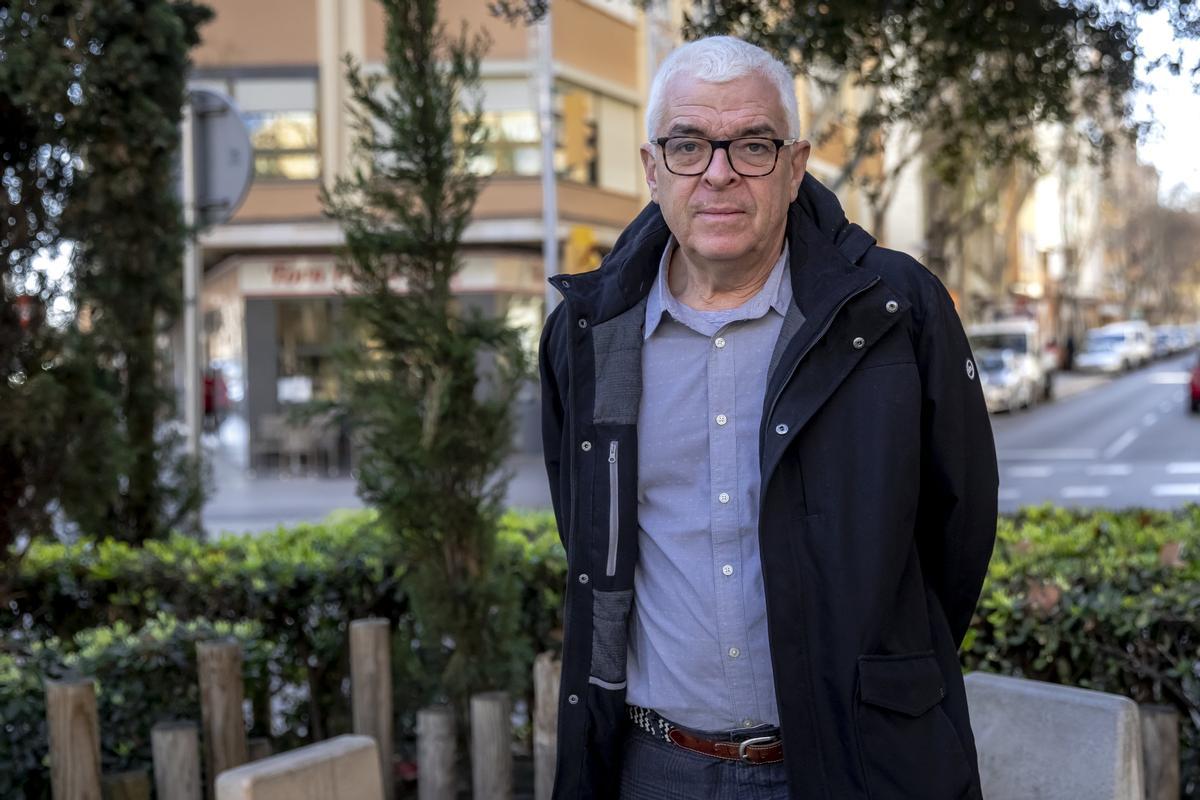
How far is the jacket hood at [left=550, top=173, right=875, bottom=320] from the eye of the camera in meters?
2.49

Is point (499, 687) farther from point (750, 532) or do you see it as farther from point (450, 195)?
point (750, 532)

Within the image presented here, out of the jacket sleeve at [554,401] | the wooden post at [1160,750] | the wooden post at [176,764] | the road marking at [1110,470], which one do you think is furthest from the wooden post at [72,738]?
the road marking at [1110,470]

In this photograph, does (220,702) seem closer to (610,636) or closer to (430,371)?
(430,371)

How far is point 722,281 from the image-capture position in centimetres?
252

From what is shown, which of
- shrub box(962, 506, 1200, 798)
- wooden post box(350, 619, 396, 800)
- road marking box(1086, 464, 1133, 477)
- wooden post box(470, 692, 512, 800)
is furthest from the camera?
road marking box(1086, 464, 1133, 477)

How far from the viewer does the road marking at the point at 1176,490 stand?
18328 millimetres

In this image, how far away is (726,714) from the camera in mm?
2381

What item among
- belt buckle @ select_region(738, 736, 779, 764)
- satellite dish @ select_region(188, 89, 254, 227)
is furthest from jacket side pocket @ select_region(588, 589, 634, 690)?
satellite dish @ select_region(188, 89, 254, 227)

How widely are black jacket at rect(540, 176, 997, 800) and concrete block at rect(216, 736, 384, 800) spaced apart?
672 millimetres

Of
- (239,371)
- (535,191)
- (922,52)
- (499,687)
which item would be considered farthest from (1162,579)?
(239,371)

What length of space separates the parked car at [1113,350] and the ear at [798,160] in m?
62.5

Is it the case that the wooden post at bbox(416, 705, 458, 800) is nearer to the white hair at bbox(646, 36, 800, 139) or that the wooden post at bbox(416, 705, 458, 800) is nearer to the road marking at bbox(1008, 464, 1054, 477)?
the white hair at bbox(646, 36, 800, 139)

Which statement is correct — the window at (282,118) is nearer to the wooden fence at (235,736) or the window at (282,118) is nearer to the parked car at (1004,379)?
the parked car at (1004,379)

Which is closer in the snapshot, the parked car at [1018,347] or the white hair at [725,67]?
the white hair at [725,67]
